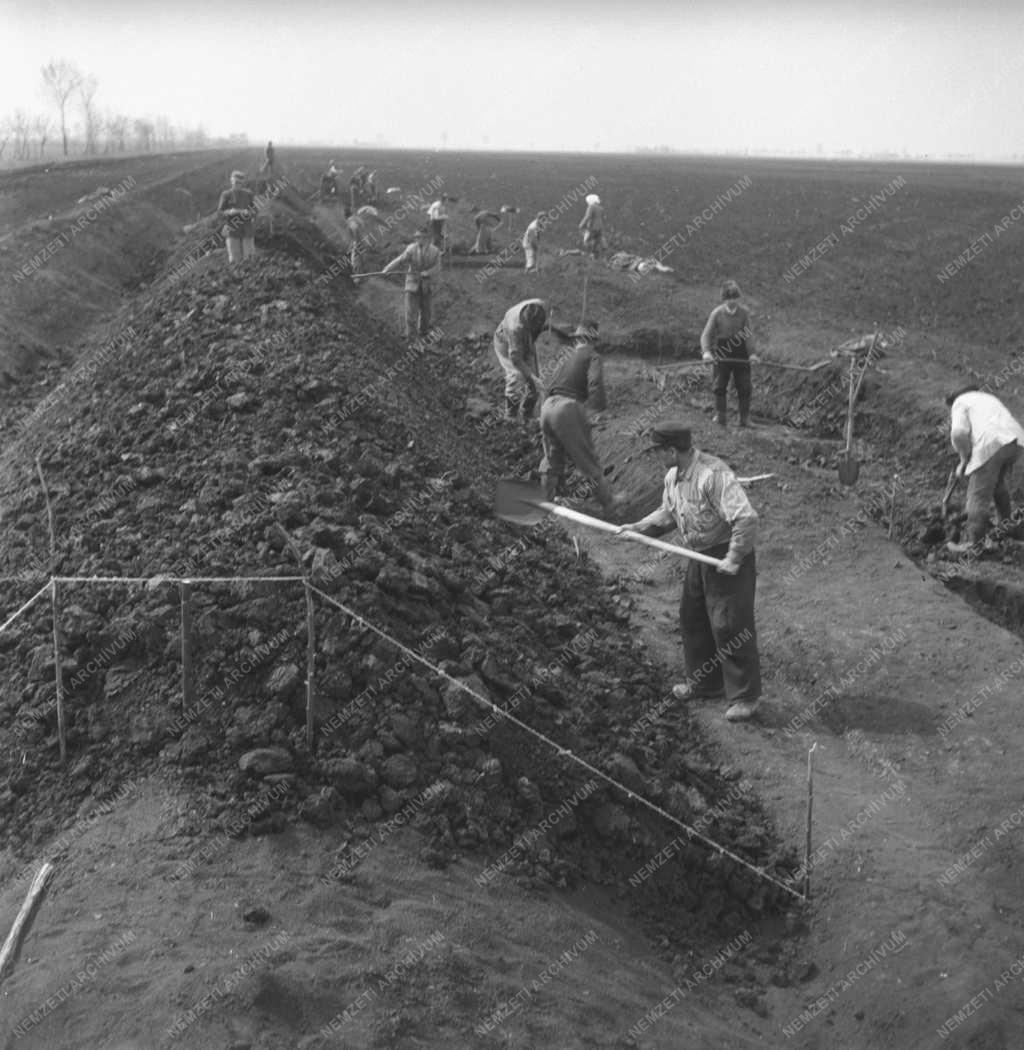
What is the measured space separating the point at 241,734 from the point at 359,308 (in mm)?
12602

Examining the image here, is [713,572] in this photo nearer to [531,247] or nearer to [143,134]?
[531,247]

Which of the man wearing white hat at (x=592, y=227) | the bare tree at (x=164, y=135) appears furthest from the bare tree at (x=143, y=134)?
the man wearing white hat at (x=592, y=227)

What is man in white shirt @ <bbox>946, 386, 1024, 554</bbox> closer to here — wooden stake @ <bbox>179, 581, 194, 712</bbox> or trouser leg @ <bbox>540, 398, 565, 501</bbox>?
trouser leg @ <bbox>540, 398, 565, 501</bbox>

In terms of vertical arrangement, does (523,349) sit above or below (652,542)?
above

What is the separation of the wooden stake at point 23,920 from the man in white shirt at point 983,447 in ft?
22.8

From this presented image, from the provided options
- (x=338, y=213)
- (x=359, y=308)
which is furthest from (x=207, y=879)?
(x=338, y=213)

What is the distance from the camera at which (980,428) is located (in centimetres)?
859

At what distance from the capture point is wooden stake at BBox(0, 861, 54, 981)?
432cm

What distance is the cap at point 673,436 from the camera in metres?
6.40

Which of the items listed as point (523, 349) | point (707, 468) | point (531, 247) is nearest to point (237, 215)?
point (531, 247)

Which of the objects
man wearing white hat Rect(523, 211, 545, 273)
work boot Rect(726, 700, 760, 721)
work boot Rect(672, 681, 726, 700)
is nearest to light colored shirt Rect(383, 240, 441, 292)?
man wearing white hat Rect(523, 211, 545, 273)

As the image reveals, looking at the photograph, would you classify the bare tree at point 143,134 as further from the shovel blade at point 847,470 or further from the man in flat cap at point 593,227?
the shovel blade at point 847,470

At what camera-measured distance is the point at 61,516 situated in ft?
26.6

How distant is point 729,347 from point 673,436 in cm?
538
